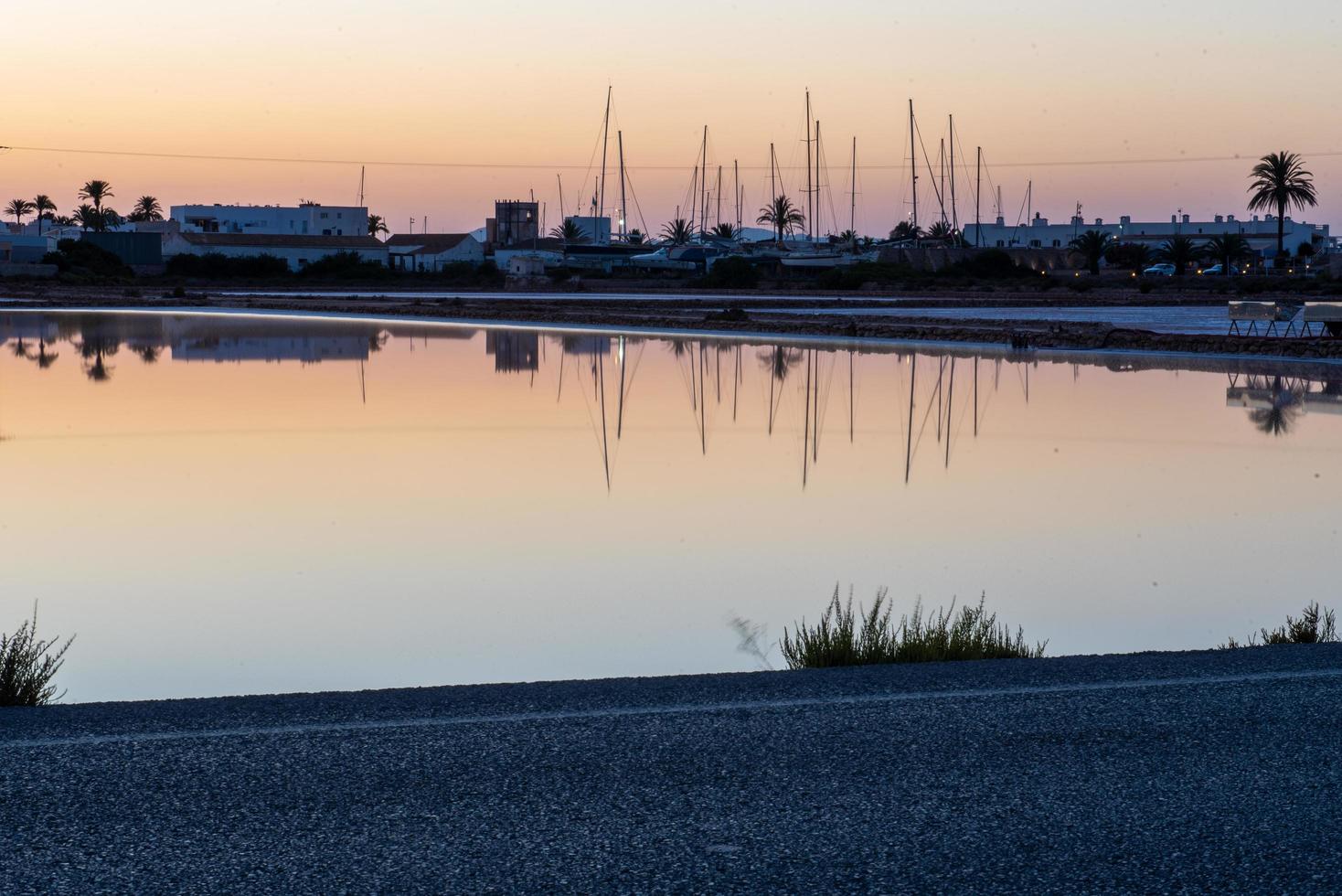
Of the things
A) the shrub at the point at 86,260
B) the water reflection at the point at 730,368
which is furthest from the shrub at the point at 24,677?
the shrub at the point at 86,260

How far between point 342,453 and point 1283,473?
9364mm

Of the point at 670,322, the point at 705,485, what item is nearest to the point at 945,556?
the point at 705,485

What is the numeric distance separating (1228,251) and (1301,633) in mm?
96598

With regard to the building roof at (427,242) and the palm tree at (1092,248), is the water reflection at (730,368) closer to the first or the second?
the palm tree at (1092,248)

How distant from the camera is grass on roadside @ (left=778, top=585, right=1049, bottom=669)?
25.1 feet

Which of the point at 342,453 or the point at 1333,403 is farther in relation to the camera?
the point at 1333,403

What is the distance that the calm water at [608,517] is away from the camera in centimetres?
873

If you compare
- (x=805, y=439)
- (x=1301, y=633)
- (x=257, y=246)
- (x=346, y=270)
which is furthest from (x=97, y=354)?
(x=257, y=246)

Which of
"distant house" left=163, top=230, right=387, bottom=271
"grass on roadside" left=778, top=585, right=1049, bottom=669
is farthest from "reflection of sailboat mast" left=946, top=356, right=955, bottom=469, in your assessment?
"distant house" left=163, top=230, right=387, bottom=271

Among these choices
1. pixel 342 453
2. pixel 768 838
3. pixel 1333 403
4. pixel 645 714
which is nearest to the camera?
pixel 768 838

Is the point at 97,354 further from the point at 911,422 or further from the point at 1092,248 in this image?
the point at 1092,248

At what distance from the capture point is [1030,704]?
641 cm

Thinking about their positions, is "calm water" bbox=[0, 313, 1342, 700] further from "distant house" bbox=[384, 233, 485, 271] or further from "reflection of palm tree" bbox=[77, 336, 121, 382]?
"distant house" bbox=[384, 233, 485, 271]

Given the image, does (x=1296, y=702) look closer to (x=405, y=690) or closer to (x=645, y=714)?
(x=645, y=714)
